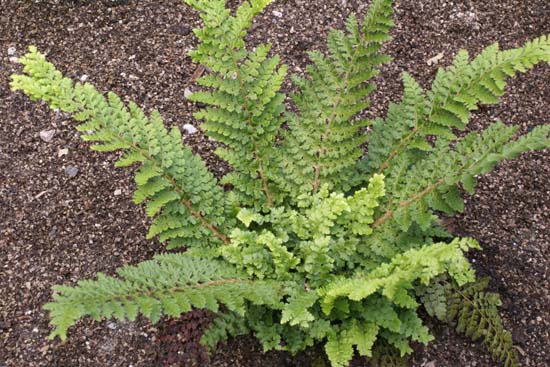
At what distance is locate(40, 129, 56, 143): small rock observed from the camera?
3.37 m

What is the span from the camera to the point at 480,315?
2641 mm

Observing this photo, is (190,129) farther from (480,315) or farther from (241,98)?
(480,315)

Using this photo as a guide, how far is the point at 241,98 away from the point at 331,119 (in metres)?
0.36

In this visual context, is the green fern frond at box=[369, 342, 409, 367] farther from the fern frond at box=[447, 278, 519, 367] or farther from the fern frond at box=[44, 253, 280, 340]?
the fern frond at box=[44, 253, 280, 340]

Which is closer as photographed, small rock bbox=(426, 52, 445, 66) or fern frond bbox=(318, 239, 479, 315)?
fern frond bbox=(318, 239, 479, 315)

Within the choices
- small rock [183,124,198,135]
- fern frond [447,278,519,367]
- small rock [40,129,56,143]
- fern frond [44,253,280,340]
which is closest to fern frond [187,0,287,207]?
fern frond [44,253,280,340]

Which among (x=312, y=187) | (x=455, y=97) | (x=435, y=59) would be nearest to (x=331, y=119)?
(x=312, y=187)

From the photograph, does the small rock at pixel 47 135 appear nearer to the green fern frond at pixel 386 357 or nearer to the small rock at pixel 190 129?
the small rock at pixel 190 129

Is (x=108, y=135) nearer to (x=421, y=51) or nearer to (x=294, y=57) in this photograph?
(x=294, y=57)

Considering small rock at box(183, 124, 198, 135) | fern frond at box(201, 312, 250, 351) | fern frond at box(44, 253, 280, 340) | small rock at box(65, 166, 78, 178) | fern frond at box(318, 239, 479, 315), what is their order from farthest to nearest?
1. small rock at box(183, 124, 198, 135)
2. small rock at box(65, 166, 78, 178)
3. fern frond at box(201, 312, 250, 351)
4. fern frond at box(318, 239, 479, 315)
5. fern frond at box(44, 253, 280, 340)

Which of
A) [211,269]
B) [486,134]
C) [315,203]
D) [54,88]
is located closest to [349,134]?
[315,203]

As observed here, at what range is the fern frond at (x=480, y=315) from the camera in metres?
2.57

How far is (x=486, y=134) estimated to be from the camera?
2299 millimetres

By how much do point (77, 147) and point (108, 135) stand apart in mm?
1055
